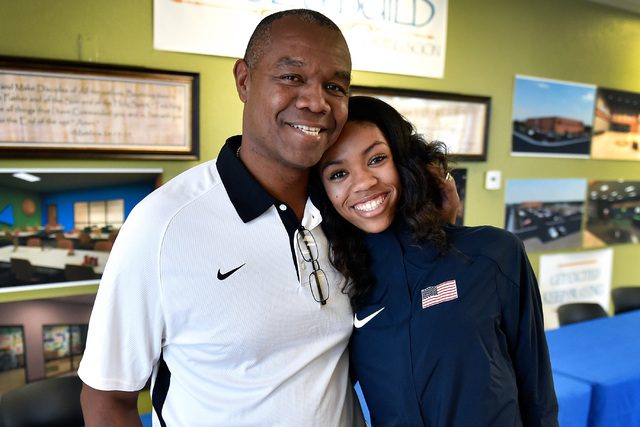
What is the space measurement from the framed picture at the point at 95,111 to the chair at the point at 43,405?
0.99m

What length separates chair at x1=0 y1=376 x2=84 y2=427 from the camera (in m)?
1.94

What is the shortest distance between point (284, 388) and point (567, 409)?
1574 millimetres

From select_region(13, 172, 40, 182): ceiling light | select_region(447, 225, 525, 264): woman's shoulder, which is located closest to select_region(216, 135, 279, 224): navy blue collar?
select_region(447, 225, 525, 264): woman's shoulder

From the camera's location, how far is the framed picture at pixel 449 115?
3264 millimetres

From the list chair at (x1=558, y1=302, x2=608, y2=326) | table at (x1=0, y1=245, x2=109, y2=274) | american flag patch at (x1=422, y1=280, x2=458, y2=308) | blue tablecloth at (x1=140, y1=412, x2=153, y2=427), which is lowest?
blue tablecloth at (x1=140, y1=412, x2=153, y2=427)

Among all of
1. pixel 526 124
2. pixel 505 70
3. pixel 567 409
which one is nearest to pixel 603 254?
pixel 526 124

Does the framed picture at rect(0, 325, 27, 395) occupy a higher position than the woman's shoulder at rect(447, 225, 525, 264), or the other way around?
the woman's shoulder at rect(447, 225, 525, 264)

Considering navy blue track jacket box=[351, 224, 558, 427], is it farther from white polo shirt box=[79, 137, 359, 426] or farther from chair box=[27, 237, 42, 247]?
chair box=[27, 237, 42, 247]

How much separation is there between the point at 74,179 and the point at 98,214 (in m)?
0.20

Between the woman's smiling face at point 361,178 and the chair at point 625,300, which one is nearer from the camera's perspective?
the woman's smiling face at point 361,178

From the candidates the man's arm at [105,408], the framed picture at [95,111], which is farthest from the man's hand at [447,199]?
the framed picture at [95,111]

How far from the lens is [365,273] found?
4.26 ft

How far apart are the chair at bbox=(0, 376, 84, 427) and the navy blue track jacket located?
1344 millimetres

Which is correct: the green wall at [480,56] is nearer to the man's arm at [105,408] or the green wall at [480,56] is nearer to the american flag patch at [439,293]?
the man's arm at [105,408]
